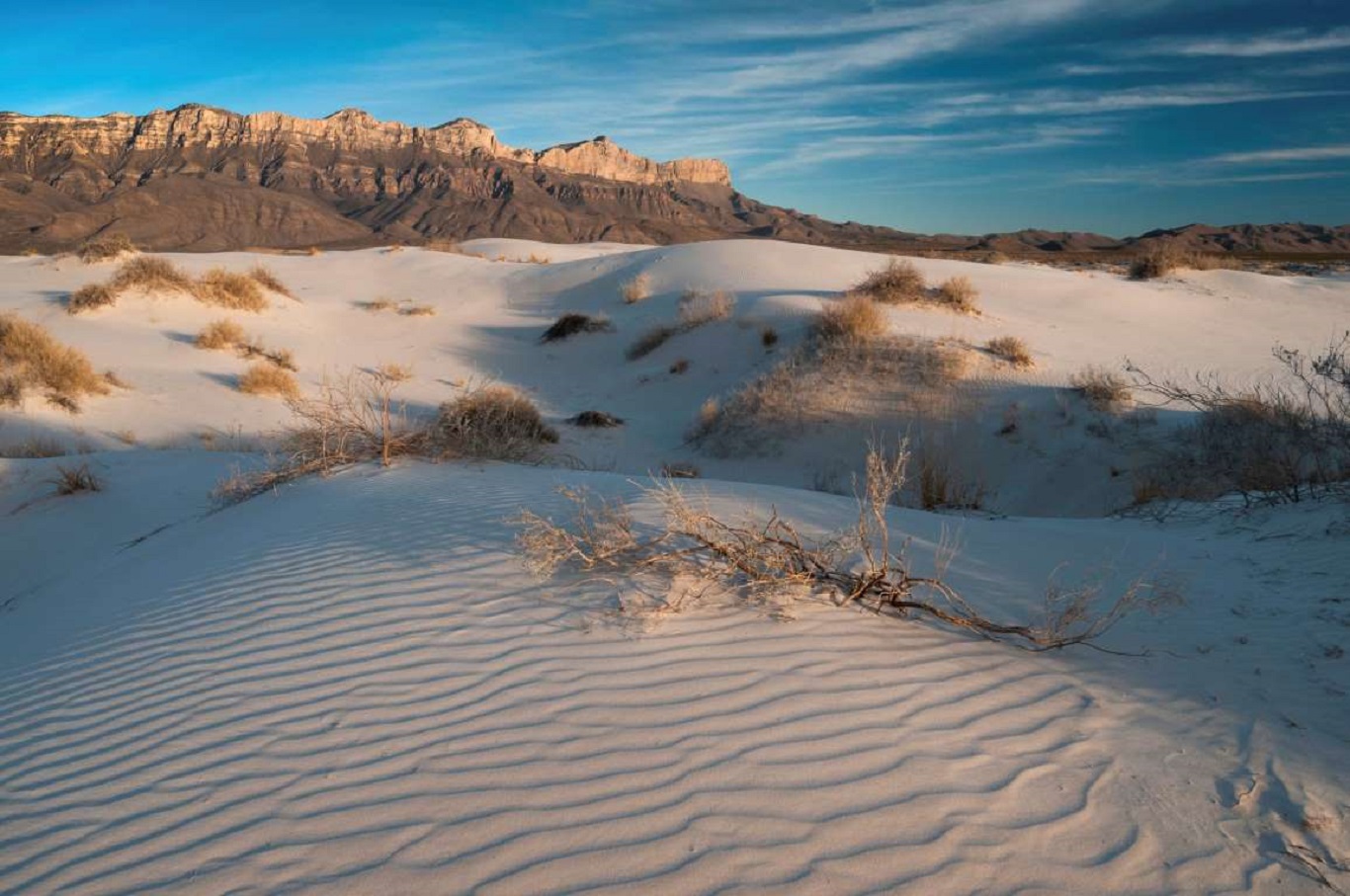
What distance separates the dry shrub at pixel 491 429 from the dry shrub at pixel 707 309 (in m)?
6.28

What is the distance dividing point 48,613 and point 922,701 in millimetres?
5129

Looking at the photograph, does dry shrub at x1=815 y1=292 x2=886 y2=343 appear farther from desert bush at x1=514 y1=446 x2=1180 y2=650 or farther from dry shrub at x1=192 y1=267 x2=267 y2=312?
dry shrub at x1=192 y1=267 x2=267 y2=312

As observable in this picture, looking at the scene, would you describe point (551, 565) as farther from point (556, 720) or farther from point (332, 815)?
point (332, 815)

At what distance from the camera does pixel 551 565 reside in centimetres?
406

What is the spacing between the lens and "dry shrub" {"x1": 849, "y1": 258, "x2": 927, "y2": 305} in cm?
1373

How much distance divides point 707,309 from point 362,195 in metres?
90.4

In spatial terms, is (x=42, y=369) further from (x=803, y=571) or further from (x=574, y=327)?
(x=803, y=571)

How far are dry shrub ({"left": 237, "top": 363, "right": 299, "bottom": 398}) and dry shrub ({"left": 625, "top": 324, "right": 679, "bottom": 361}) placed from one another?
665cm

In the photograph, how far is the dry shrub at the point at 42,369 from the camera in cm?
1071

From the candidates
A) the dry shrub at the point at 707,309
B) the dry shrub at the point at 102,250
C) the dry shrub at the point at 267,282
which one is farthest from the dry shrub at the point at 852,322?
the dry shrub at the point at 102,250

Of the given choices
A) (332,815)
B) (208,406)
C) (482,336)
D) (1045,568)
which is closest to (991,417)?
(1045,568)

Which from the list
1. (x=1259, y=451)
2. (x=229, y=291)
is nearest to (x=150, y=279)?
(x=229, y=291)

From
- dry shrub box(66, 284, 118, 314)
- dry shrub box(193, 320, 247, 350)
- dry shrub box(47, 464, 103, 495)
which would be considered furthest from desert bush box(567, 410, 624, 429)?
dry shrub box(66, 284, 118, 314)

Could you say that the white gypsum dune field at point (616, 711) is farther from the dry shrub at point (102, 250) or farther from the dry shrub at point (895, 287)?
the dry shrub at point (102, 250)
